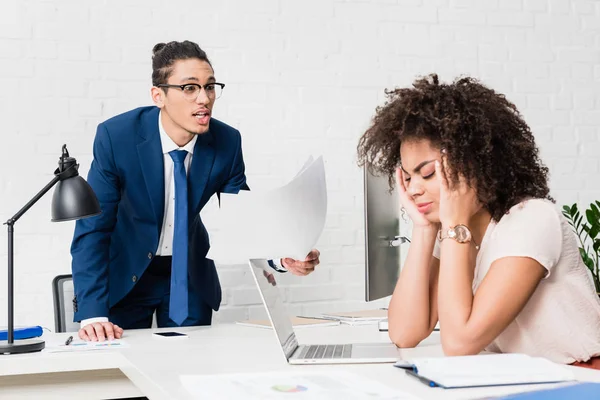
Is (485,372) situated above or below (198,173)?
below

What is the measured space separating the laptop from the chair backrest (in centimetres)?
112

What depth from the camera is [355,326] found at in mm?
2186

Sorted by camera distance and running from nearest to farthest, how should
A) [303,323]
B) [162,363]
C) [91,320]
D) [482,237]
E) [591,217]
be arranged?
[162,363], [482,237], [91,320], [303,323], [591,217]

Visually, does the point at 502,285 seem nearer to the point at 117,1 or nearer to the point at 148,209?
the point at 148,209

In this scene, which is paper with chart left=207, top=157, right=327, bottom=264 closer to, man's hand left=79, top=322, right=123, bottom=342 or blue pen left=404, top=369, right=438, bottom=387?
blue pen left=404, top=369, right=438, bottom=387

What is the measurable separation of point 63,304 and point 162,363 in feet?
3.79

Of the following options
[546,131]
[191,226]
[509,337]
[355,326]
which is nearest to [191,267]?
[191,226]

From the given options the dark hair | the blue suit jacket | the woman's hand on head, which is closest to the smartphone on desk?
the blue suit jacket

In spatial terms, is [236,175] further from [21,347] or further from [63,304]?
[21,347]

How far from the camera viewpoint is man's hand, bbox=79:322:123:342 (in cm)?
196

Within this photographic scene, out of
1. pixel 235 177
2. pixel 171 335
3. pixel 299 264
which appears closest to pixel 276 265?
pixel 299 264

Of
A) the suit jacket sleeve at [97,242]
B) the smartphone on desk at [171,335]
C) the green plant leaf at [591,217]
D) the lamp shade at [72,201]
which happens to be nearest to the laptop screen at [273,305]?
the smartphone on desk at [171,335]

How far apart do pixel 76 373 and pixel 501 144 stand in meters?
1.10

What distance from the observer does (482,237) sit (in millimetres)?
1718
